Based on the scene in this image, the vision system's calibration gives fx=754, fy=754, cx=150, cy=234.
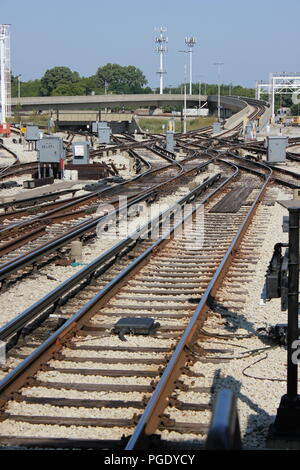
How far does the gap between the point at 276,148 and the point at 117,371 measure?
24.5m

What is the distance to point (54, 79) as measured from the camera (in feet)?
567

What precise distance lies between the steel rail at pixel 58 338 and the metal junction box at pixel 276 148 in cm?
1996

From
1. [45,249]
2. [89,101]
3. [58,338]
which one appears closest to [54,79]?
[89,101]

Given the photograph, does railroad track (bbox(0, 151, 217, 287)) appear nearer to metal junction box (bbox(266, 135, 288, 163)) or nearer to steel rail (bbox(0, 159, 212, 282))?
steel rail (bbox(0, 159, 212, 282))

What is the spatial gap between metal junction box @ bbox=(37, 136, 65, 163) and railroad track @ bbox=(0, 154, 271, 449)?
1470cm

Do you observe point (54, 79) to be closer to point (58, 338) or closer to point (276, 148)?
point (276, 148)

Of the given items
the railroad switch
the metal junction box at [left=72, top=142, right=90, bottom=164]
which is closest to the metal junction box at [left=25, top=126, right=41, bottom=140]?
the metal junction box at [left=72, top=142, right=90, bottom=164]

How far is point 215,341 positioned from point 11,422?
2622mm

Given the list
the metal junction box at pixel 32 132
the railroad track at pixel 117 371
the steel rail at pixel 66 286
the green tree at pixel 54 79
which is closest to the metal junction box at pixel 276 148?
the metal junction box at pixel 32 132

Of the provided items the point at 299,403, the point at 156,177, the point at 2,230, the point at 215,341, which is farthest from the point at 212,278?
the point at 156,177

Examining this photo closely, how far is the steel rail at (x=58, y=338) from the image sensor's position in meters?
6.45

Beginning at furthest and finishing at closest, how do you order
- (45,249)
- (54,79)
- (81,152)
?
(54,79)
(81,152)
(45,249)

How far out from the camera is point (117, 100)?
108500 millimetres

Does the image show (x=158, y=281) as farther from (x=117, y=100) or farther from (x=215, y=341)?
(x=117, y=100)
